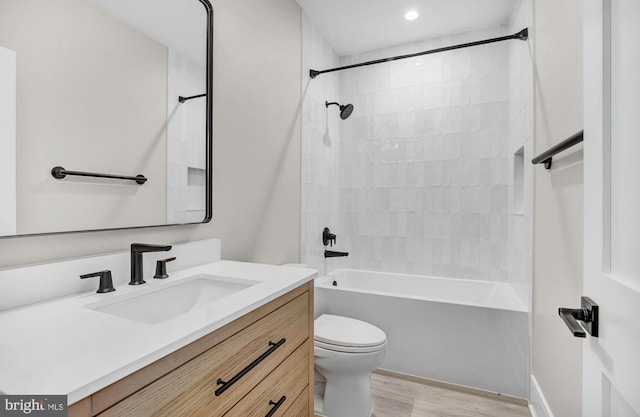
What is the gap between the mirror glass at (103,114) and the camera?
0.86m

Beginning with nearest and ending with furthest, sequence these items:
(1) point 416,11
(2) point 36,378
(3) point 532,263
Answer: (2) point 36,378, (3) point 532,263, (1) point 416,11

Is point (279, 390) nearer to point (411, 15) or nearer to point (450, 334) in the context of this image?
point (450, 334)

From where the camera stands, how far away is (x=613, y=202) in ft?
1.91

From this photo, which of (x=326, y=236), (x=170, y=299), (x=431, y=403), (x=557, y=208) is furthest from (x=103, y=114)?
(x=431, y=403)

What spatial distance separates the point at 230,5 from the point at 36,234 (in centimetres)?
140

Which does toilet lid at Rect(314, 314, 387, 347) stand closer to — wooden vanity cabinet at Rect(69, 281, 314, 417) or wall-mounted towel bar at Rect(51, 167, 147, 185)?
wooden vanity cabinet at Rect(69, 281, 314, 417)

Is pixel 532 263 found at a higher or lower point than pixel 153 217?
lower

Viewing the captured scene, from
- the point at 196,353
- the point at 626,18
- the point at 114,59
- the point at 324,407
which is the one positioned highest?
the point at 114,59

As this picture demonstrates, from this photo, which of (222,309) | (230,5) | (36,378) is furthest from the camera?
(230,5)

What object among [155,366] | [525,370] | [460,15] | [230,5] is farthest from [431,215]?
[155,366]

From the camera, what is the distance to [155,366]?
23.8 inches

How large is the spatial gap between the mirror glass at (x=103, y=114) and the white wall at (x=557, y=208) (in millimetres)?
1476

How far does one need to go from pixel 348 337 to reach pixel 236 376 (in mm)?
1011

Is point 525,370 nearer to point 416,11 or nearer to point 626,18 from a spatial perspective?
point 626,18
